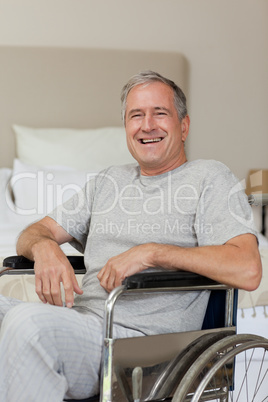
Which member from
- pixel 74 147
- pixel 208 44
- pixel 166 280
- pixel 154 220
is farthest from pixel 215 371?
pixel 208 44

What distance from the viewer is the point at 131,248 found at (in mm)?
→ 1503

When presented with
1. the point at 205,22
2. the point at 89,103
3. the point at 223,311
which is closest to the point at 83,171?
the point at 89,103

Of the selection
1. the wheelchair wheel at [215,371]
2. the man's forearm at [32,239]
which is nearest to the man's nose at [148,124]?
the man's forearm at [32,239]

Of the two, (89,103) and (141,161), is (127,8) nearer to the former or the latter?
(89,103)

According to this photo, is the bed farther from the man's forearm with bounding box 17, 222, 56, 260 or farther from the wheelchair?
the wheelchair

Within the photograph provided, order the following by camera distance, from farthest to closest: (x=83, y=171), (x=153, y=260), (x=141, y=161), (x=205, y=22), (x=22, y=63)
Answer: (x=205, y=22)
(x=22, y=63)
(x=83, y=171)
(x=141, y=161)
(x=153, y=260)

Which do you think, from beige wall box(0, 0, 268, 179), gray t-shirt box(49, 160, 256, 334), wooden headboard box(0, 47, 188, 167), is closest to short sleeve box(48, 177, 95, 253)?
gray t-shirt box(49, 160, 256, 334)

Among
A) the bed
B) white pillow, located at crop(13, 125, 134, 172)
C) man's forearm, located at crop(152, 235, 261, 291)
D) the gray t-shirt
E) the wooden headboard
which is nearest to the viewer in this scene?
man's forearm, located at crop(152, 235, 261, 291)

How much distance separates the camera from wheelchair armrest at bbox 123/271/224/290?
1.31m

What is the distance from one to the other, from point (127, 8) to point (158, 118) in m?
2.49

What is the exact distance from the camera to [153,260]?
4.77ft

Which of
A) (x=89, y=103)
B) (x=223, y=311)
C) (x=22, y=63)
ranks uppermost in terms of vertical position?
(x=22, y=63)

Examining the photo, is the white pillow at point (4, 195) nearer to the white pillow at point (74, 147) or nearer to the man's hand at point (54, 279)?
the white pillow at point (74, 147)

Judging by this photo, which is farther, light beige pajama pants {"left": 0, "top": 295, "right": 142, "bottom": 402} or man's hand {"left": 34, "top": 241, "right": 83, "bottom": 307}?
man's hand {"left": 34, "top": 241, "right": 83, "bottom": 307}
